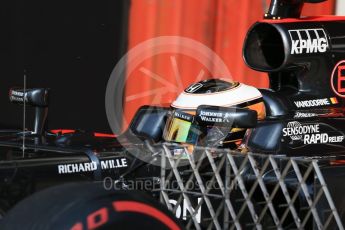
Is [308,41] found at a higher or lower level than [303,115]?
higher

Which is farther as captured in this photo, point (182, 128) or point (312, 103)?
point (312, 103)

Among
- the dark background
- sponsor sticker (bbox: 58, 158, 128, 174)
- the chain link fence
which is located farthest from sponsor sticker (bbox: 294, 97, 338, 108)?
the dark background

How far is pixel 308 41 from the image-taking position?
15.7 feet

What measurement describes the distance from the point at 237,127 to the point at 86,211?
53.7 inches

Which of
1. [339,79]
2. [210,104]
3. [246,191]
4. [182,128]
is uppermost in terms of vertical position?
[339,79]

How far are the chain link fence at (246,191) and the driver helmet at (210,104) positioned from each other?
0.27 m

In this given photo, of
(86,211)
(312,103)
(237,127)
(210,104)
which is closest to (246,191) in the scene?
(237,127)

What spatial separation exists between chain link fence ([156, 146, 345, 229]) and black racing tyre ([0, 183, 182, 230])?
2.19ft

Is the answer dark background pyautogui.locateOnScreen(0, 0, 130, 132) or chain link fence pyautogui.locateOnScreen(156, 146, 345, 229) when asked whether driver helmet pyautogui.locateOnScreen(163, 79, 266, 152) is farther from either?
dark background pyautogui.locateOnScreen(0, 0, 130, 132)

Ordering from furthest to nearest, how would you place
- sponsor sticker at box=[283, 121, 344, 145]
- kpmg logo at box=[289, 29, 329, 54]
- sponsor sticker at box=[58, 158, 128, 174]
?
kpmg logo at box=[289, 29, 329, 54]
sponsor sticker at box=[283, 121, 344, 145]
sponsor sticker at box=[58, 158, 128, 174]

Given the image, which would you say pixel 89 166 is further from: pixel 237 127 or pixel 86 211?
pixel 86 211

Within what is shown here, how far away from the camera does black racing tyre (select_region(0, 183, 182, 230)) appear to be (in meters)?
2.82

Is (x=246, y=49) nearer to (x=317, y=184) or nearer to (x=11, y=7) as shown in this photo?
(x=317, y=184)

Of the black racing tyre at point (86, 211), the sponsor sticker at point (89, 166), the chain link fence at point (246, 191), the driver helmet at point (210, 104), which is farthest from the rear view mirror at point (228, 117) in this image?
the black racing tyre at point (86, 211)
